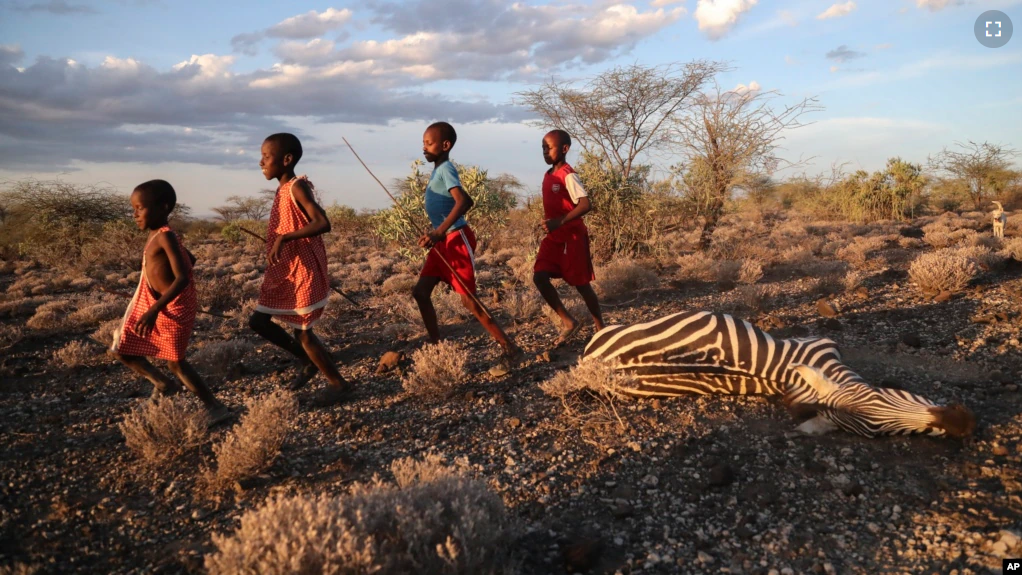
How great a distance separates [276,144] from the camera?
456 centimetres

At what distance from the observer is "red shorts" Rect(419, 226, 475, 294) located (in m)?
5.26

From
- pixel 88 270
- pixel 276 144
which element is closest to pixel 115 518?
pixel 276 144

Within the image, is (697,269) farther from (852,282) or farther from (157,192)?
(157,192)

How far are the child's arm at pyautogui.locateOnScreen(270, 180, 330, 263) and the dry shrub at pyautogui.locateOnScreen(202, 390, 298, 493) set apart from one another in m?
1.18

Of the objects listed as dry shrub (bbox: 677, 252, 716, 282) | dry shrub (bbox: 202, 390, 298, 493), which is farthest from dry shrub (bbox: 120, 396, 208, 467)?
dry shrub (bbox: 677, 252, 716, 282)

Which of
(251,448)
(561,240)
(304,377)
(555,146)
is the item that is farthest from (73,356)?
(555,146)

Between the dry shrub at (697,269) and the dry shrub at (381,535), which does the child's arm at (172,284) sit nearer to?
the dry shrub at (381,535)

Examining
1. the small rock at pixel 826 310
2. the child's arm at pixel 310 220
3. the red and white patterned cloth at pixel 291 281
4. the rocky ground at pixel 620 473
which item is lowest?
the rocky ground at pixel 620 473

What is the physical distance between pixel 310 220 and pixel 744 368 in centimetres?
328

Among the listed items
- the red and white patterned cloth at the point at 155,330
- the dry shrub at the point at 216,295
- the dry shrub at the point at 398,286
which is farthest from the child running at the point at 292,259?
the dry shrub at the point at 398,286

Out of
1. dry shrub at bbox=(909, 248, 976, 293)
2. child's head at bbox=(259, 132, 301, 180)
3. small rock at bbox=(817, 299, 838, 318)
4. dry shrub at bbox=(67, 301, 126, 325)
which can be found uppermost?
child's head at bbox=(259, 132, 301, 180)

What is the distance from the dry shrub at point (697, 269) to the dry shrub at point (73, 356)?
25.8 ft

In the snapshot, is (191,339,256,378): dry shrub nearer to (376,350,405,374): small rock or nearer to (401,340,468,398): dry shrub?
(376,350,405,374): small rock

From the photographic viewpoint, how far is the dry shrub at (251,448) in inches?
139
